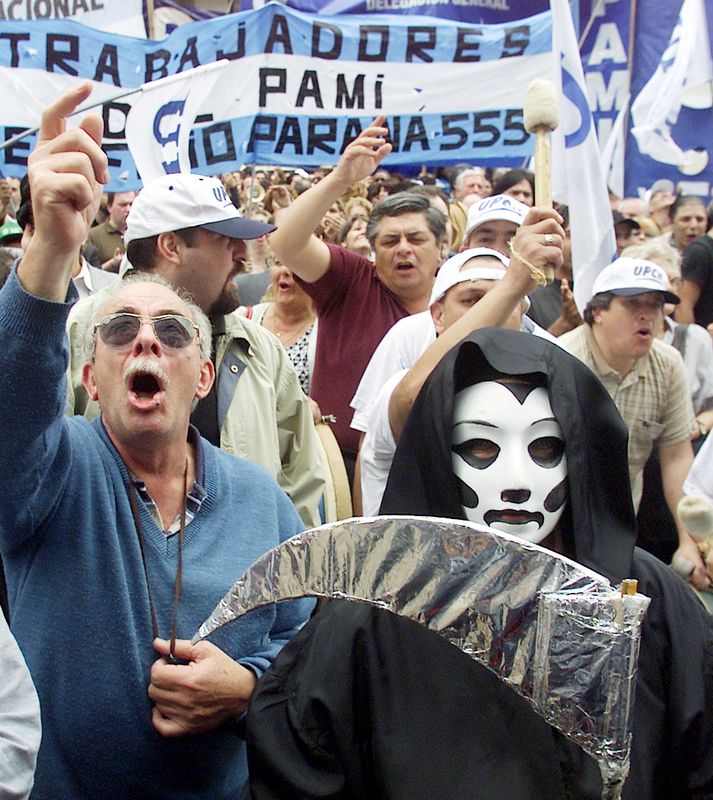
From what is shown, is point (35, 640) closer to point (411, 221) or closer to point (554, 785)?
point (554, 785)

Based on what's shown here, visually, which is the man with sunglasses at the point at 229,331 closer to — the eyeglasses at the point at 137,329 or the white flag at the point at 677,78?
the eyeglasses at the point at 137,329

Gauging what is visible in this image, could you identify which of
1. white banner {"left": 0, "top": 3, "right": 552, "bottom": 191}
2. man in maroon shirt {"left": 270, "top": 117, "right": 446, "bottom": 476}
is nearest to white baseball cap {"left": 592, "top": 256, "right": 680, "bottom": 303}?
man in maroon shirt {"left": 270, "top": 117, "right": 446, "bottom": 476}

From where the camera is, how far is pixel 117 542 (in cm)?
244

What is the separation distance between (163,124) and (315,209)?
117 centimetres

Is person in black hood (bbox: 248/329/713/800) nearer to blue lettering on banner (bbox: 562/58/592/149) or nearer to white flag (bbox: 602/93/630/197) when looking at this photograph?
blue lettering on banner (bbox: 562/58/592/149)

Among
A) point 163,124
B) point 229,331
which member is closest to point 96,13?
point 163,124

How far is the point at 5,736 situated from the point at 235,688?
674 millimetres

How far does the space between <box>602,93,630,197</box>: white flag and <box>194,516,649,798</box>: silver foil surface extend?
6605mm

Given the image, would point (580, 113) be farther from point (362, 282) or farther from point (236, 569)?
point (236, 569)

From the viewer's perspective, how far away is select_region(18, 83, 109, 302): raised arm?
6.57 ft

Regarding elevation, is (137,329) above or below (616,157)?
below

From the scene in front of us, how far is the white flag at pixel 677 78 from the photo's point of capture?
25.0ft

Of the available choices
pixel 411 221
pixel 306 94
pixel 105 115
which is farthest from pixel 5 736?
pixel 306 94

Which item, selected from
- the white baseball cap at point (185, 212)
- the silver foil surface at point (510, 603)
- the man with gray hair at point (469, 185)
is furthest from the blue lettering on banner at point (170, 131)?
the man with gray hair at point (469, 185)
